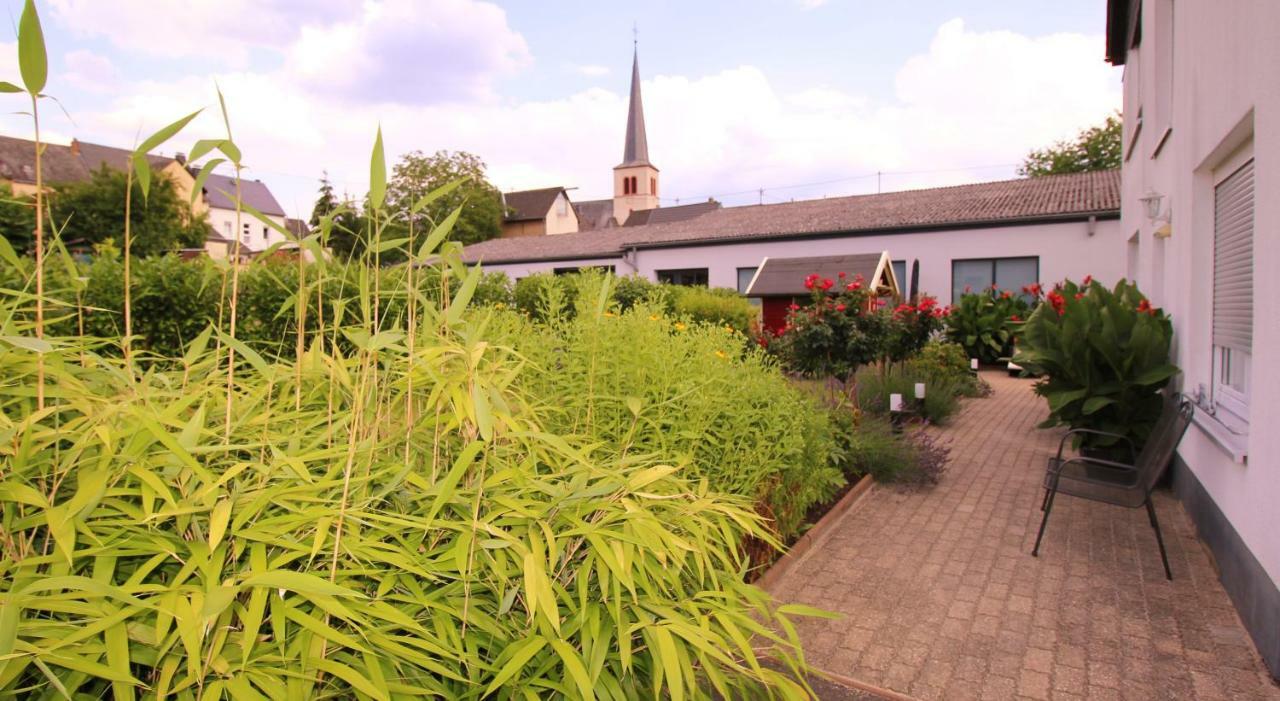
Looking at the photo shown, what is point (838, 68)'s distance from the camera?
733cm

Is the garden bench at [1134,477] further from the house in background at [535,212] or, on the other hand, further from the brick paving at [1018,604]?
the house in background at [535,212]

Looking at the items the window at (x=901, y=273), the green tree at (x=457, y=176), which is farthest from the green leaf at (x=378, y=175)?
the green tree at (x=457, y=176)

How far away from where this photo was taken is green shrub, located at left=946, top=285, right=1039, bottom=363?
14930 millimetres

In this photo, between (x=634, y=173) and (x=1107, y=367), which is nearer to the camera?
(x=1107, y=367)

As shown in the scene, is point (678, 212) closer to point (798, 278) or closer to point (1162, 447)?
point (798, 278)

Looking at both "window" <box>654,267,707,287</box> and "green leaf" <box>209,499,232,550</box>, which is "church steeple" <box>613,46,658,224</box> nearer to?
"window" <box>654,267,707,287</box>

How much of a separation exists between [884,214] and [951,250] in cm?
306

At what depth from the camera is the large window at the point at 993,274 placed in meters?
20.0

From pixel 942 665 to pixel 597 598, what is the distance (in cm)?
216

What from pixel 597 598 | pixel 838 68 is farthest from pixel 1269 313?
pixel 838 68

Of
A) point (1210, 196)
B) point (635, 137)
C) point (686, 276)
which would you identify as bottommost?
point (1210, 196)

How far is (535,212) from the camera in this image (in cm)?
6369

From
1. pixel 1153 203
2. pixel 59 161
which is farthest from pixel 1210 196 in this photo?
pixel 59 161

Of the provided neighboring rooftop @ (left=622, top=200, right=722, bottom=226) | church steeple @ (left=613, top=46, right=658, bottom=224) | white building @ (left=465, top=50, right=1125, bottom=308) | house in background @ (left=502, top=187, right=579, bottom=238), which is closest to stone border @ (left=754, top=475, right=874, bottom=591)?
white building @ (left=465, top=50, right=1125, bottom=308)
